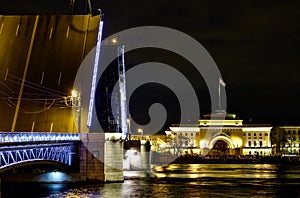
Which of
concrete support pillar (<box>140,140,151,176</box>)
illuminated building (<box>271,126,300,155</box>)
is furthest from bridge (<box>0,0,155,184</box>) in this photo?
illuminated building (<box>271,126,300,155</box>)

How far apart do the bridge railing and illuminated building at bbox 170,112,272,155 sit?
69.1 m

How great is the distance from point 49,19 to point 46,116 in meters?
7.18

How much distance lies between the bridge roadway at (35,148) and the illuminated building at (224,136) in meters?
68.4

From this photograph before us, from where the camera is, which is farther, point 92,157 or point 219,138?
point 219,138

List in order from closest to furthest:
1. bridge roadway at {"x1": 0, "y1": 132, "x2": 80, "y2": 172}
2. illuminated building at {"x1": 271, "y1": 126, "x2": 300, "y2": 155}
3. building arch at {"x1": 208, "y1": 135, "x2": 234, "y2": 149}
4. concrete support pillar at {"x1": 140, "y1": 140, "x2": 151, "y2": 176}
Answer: bridge roadway at {"x1": 0, "y1": 132, "x2": 80, "y2": 172} → concrete support pillar at {"x1": 140, "y1": 140, "x2": 151, "y2": 176} → building arch at {"x1": 208, "y1": 135, "x2": 234, "y2": 149} → illuminated building at {"x1": 271, "y1": 126, "x2": 300, "y2": 155}

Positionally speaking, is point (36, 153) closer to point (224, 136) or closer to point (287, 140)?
point (224, 136)

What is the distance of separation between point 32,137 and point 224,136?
78.1m

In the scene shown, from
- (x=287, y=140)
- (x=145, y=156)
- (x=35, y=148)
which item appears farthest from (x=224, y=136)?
(x=35, y=148)

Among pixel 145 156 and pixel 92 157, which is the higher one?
pixel 145 156

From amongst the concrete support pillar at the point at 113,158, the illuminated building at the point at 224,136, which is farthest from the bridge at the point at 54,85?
the illuminated building at the point at 224,136

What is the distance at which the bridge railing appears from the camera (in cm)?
1847

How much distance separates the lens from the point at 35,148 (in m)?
22.1

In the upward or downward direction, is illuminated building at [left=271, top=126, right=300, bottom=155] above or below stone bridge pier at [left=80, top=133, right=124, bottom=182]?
above

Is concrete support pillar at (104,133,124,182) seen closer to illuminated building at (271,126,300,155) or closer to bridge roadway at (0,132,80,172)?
bridge roadway at (0,132,80,172)
